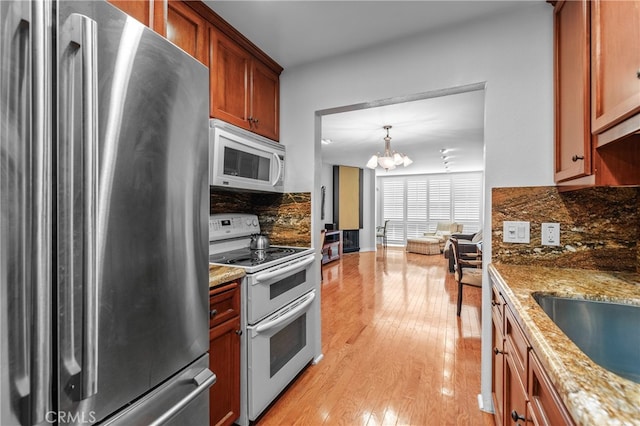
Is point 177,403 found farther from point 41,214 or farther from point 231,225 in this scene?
point 231,225

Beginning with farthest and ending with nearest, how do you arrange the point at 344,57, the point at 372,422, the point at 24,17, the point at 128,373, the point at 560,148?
the point at 344,57 → the point at 372,422 → the point at 560,148 → the point at 128,373 → the point at 24,17

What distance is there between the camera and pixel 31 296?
0.60 metres

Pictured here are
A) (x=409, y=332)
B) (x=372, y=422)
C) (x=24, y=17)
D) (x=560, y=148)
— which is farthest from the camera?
(x=409, y=332)

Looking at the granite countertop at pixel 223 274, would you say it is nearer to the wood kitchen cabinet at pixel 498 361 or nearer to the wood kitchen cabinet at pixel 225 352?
the wood kitchen cabinet at pixel 225 352

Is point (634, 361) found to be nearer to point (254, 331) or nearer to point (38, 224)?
point (254, 331)

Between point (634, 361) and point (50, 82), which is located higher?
point (50, 82)

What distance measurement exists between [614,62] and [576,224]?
90 centimetres

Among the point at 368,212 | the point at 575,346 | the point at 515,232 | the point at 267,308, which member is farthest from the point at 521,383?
the point at 368,212

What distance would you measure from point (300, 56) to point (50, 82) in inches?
70.7

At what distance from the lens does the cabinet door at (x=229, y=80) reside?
1743 mm

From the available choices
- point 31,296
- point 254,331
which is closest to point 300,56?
point 254,331

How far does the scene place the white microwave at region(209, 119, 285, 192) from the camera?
1684mm

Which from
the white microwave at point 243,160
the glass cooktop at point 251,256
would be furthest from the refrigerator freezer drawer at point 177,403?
the white microwave at point 243,160

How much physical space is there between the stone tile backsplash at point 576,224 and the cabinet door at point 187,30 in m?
1.90
